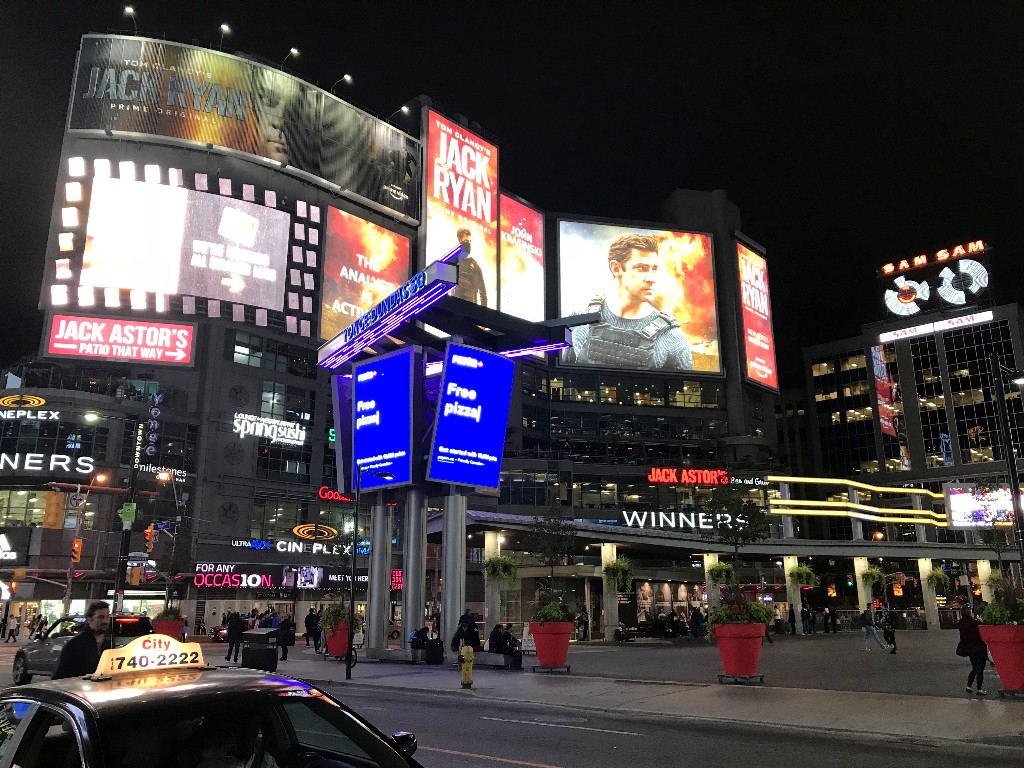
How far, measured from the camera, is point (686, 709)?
603 inches

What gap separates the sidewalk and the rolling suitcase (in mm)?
4174

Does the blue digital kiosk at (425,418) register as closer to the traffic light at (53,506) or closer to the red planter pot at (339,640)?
the red planter pot at (339,640)

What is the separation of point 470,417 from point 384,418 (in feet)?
11.5

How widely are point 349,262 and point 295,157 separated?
37.1 feet

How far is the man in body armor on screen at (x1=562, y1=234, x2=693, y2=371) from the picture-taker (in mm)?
98500

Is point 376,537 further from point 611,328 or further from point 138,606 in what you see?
point 611,328

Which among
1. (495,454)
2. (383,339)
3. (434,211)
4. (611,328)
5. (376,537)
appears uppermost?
(434,211)

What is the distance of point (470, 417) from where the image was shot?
29.7 metres

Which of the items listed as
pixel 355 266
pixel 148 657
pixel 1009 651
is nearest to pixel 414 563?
pixel 1009 651

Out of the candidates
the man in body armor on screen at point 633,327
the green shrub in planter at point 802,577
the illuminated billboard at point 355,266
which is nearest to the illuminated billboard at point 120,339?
the illuminated billboard at point 355,266

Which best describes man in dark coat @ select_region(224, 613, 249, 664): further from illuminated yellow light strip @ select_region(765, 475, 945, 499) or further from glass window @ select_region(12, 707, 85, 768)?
illuminated yellow light strip @ select_region(765, 475, 945, 499)

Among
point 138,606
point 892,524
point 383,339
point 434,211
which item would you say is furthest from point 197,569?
point 892,524

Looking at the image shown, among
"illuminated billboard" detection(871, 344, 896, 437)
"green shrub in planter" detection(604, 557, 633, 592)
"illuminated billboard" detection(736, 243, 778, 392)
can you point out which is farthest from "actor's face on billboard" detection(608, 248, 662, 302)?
"green shrub in planter" detection(604, 557, 633, 592)

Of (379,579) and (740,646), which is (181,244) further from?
(740,646)
